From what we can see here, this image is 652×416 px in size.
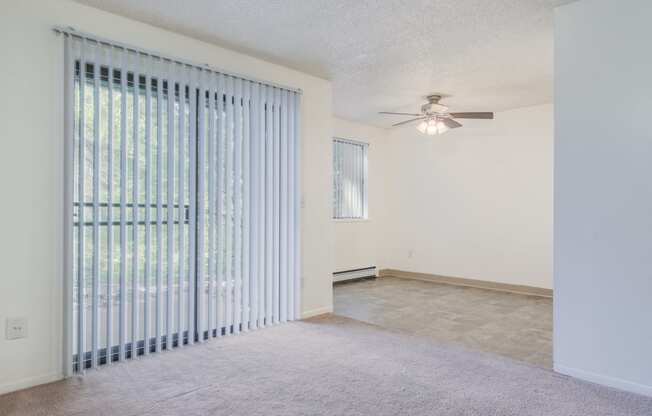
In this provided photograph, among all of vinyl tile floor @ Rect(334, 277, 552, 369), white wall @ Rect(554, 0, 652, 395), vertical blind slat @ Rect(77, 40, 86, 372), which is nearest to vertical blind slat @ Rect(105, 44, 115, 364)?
vertical blind slat @ Rect(77, 40, 86, 372)

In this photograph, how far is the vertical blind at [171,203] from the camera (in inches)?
109

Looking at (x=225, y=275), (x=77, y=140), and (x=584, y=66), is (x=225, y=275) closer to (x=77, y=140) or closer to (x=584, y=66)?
(x=77, y=140)

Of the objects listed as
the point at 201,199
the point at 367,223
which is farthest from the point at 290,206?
the point at 367,223

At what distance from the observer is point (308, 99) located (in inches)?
165

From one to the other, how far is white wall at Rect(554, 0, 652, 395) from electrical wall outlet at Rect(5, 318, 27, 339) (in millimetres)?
3291

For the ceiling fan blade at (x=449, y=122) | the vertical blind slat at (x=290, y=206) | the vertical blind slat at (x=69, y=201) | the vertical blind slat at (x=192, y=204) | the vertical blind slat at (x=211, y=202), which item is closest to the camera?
the vertical blind slat at (x=69, y=201)

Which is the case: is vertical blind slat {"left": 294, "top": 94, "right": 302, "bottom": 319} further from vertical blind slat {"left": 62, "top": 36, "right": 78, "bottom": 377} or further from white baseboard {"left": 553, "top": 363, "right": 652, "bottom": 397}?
white baseboard {"left": 553, "top": 363, "right": 652, "bottom": 397}

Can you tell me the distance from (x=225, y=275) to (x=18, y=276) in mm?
1396

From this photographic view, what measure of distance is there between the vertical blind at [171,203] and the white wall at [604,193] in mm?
2217

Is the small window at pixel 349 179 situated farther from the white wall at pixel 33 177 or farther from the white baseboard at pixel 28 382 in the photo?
the white baseboard at pixel 28 382

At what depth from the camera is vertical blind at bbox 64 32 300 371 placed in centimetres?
278

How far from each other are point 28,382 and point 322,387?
68.8 inches

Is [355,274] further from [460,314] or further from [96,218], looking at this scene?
[96,218]

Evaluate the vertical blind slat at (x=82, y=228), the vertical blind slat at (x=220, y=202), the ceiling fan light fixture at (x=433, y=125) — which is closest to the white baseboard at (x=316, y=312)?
the vertical blind slat at (x=220, y=202)
